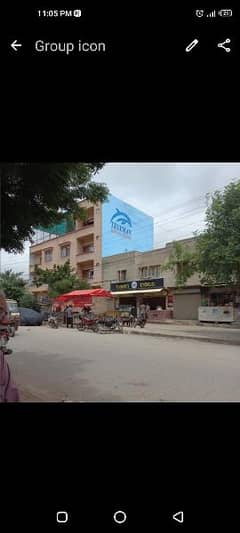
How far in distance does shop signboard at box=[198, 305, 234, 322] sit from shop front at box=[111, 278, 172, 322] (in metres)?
2.99

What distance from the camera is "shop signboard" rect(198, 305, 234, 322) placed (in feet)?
67.8

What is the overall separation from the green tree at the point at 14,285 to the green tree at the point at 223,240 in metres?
22.9

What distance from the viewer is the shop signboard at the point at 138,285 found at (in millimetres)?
25734

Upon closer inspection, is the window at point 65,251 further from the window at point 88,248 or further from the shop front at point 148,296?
the shop front at point 148,296

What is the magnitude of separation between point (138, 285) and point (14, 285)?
1312cm

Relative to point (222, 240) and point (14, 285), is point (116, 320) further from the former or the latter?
point (14, 285)

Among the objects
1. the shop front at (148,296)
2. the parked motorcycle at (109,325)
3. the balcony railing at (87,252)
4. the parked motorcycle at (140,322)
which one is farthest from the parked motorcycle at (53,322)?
the balcony railing at (87,252)
